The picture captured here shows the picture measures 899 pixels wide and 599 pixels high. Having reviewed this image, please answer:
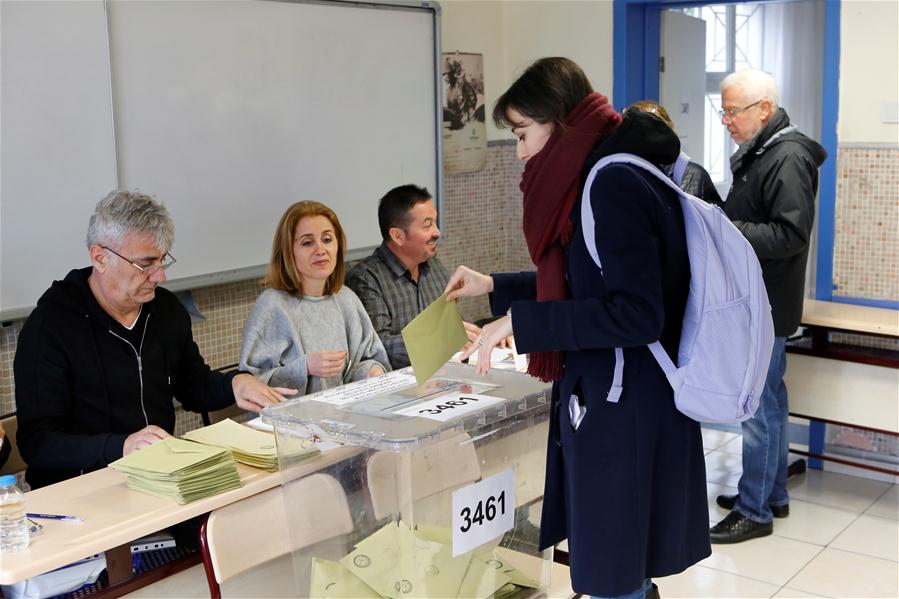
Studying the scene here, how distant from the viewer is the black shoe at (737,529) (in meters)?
3.88

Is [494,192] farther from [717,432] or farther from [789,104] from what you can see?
[789,104]

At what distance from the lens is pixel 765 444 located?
13.0 ft

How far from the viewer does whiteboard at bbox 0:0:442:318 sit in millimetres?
3480

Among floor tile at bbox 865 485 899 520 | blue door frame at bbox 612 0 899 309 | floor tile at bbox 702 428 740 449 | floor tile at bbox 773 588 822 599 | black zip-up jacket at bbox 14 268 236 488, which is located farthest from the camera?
floor tile at bbox 702 428 740 449

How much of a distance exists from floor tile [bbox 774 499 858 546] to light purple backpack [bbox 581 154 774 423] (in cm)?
226

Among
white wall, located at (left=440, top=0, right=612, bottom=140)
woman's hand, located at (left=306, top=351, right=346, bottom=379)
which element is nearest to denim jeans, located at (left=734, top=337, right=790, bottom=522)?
woman's hand, located at (left=306, top=351, right=346, bottom=379)

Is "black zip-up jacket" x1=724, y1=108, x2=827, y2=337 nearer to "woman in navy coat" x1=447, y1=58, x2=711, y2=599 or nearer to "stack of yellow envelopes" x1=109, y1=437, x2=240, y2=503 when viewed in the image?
"woman in navy coat" x1=447, y1=58, x2=711, y2=599

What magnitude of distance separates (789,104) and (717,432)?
307 centimetres

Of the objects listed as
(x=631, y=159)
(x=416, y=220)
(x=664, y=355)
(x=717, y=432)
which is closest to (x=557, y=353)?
(x=664, y=355)

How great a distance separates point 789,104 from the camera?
7.23 meters

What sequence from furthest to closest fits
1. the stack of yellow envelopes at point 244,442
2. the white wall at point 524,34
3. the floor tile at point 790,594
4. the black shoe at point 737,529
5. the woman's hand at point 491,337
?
the white wall at point 524,34 < the black shoe at point 737,529 < the floor tile at point 790,594 < the stack of yellow envelopes at point 244,442 < the woman's hand at point 491,337

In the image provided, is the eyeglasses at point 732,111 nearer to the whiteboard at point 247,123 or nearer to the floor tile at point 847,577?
the whiteboard at point 247,123

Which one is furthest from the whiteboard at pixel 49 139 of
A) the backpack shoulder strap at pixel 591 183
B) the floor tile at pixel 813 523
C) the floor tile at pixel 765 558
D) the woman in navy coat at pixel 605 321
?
the floor tile at pixel 813 523

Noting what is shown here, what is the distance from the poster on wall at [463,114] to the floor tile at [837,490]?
220 centimetres
